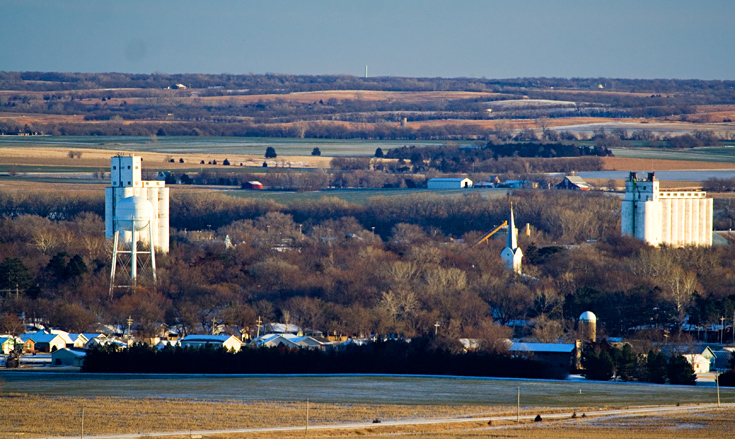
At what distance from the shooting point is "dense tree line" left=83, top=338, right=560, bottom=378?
73062 mm

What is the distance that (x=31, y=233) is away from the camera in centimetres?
12188

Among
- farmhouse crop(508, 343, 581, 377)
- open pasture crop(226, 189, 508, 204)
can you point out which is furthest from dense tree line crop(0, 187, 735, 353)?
open pasture crop(226, 189, 508, 204)

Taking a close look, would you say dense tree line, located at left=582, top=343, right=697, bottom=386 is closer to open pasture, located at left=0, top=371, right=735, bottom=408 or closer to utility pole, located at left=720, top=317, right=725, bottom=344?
open pasture, located at left=0, top=371, right=735, bottom=408

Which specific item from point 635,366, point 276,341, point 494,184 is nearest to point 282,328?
point 276,341

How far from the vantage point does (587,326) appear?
273 feet

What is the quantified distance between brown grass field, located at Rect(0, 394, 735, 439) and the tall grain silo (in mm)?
25464

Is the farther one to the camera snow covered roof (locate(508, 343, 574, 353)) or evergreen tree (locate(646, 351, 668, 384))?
snow covered roof (locate(508, 343, 574, 353))

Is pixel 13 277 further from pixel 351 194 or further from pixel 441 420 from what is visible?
pixel 351 194

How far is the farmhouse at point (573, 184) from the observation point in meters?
161

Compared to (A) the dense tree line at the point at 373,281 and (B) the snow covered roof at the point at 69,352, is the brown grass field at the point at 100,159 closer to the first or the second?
(A) the dense tree line at the point at 373,281

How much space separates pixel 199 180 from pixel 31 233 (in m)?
48.8

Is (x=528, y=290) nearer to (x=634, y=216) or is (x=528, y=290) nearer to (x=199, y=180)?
(x=634, y=216)

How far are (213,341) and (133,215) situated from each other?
83.3 ft

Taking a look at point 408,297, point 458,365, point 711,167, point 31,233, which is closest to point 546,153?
point 711,167
